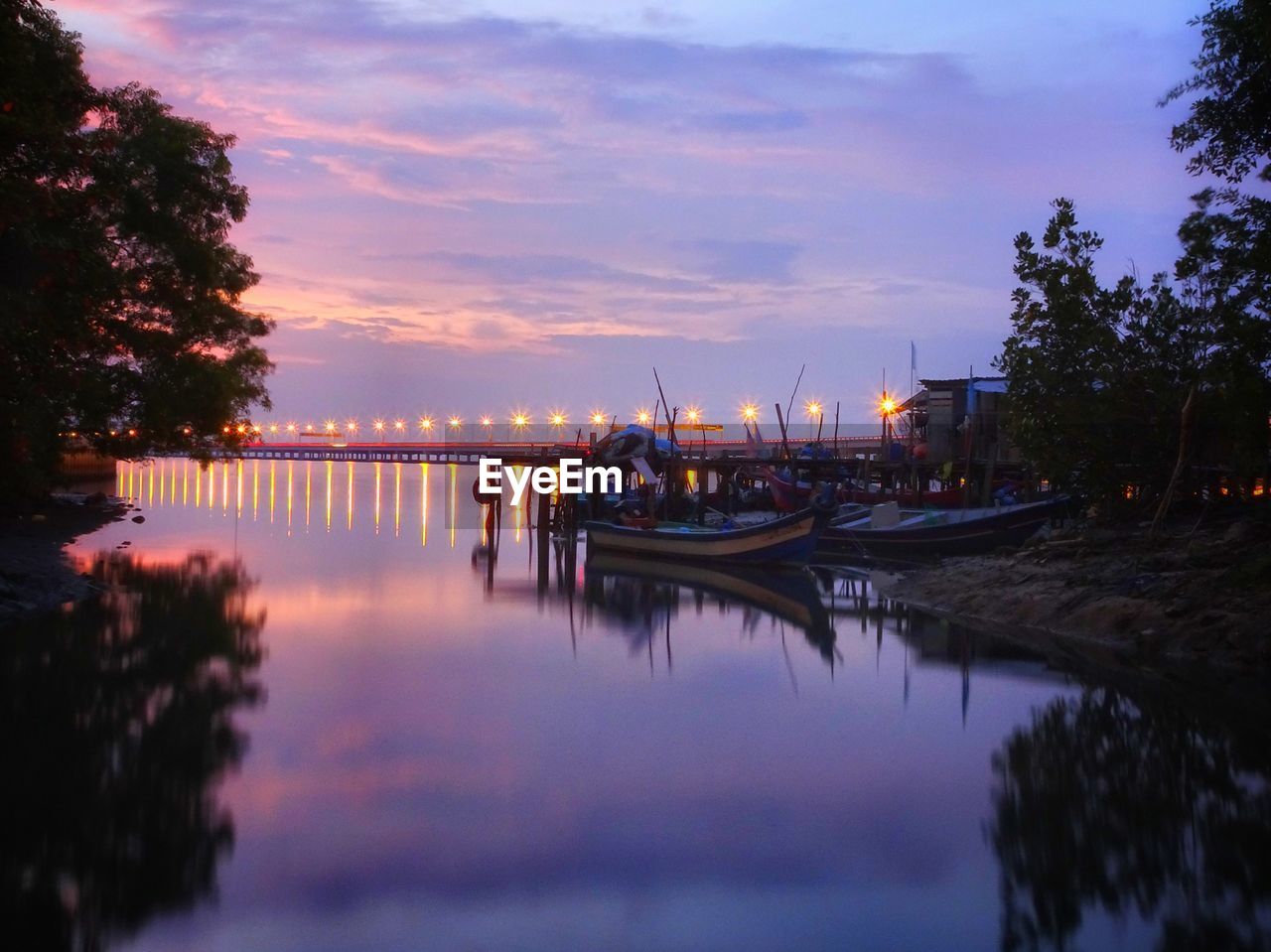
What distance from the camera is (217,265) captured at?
26.8 meters

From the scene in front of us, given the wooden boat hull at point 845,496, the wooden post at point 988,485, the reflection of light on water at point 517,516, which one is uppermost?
the wooden post at point 988,485

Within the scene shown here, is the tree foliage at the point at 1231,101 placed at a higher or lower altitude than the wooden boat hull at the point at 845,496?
higher

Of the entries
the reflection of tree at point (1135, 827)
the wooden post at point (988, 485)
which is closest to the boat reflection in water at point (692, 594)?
the reflection of tree at point (1135, 827)

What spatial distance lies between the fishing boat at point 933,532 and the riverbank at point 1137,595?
23.1ft

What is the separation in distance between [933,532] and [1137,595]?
14656 mm

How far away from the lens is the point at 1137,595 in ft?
56.5

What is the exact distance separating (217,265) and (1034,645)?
17932 millimetres

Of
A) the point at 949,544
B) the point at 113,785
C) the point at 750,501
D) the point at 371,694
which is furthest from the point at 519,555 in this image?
the point at 113,785

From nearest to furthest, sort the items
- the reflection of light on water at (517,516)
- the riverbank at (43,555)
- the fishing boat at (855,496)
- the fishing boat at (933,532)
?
the riverbank at (43,555)
the fishing boat at (933,532)
the fishing boat at (855,496)
the reflection of light on water at (517,516)

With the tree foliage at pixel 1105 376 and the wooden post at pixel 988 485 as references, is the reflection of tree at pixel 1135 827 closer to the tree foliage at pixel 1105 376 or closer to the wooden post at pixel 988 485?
the tree foliage at pixel 1105 376

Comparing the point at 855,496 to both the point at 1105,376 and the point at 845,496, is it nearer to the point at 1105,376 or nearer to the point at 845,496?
the point at 845,496

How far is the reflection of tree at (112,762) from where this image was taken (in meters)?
7.25

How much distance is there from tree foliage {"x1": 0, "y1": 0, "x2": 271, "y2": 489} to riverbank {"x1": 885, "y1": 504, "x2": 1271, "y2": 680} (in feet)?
42.1

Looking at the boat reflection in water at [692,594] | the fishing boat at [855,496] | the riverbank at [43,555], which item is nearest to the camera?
the riverbank at [43,555]
